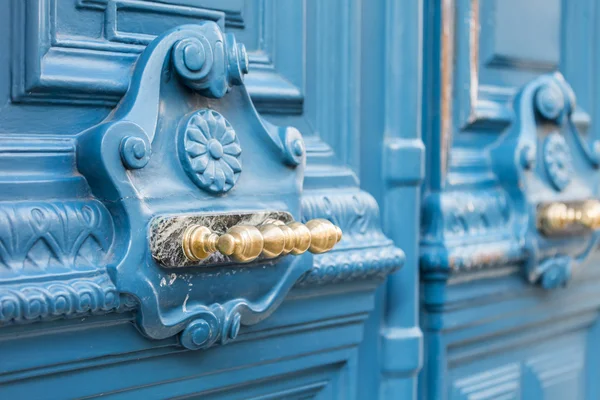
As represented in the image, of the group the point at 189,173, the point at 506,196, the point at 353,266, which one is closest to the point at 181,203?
the point at 189,173

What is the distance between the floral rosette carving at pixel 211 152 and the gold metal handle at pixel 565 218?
40cm

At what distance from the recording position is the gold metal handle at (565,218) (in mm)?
778

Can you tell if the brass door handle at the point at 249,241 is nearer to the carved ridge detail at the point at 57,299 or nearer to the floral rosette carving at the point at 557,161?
the carved ridge detail at the point at 57,299

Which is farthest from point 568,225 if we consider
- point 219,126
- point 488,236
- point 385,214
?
point 219,126

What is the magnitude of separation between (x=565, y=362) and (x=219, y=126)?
586 mm

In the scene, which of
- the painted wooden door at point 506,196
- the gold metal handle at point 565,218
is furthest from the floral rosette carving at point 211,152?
the gold metal handle at point 565,218

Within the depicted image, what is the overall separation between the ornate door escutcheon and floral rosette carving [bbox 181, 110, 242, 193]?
0.02m

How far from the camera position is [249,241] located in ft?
1.48

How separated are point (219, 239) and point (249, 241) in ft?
0.06

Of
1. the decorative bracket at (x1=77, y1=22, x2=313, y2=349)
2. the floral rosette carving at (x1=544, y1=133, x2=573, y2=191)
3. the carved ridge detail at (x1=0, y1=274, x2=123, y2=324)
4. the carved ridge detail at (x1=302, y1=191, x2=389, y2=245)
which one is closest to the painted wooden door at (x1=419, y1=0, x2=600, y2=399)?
the floral rosette carving at (x1=544, y1=133, x2=573, y2=191)

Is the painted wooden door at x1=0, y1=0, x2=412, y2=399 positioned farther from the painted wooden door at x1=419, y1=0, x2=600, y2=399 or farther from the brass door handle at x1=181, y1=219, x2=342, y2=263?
the painted wooden door at x1=419, y1=0, x2=600, y2=399

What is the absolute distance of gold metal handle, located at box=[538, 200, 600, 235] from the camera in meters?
0.78

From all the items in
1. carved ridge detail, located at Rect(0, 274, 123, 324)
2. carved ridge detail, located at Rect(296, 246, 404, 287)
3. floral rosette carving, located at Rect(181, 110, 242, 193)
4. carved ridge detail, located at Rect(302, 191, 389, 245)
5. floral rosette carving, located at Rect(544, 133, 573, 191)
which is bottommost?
carved ridge detail, located at Rect(296, 246, 404, 287)

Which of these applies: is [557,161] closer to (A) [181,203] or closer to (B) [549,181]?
(B) [549,181]
